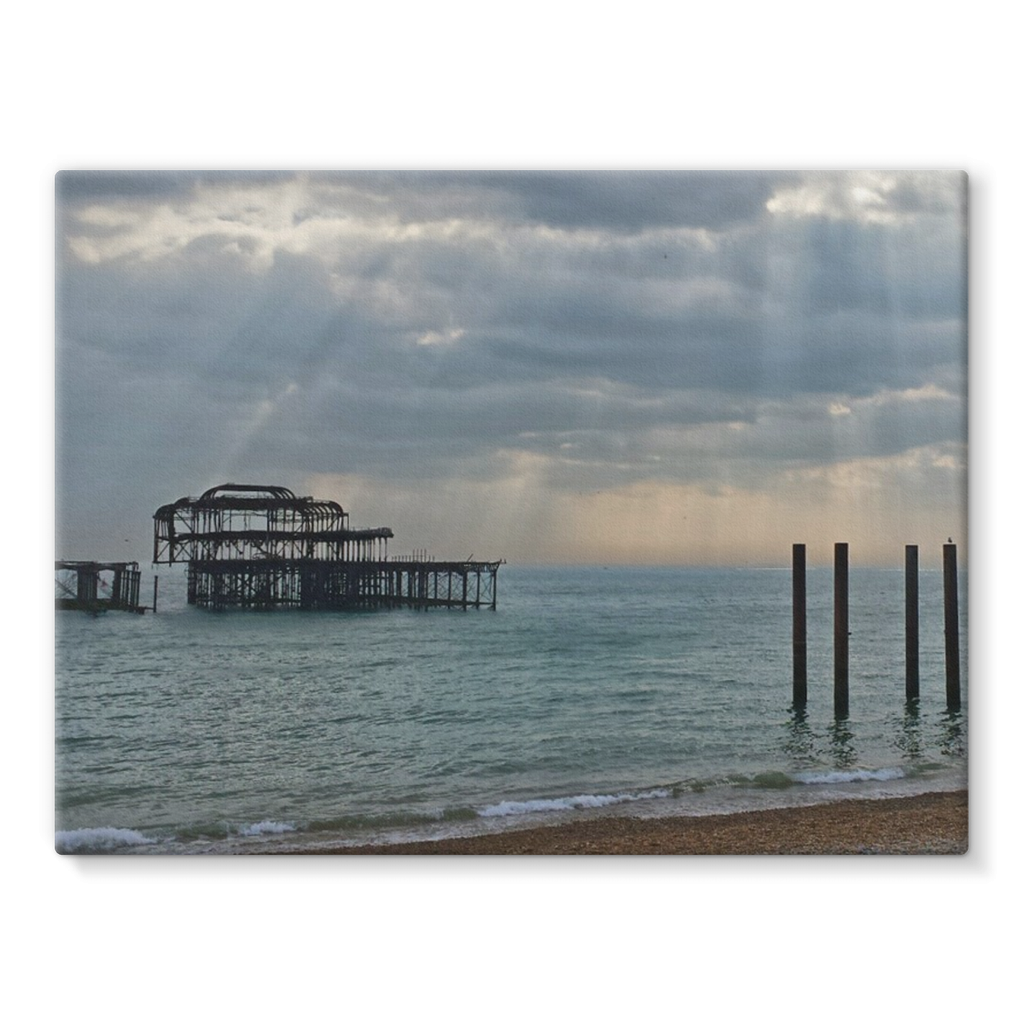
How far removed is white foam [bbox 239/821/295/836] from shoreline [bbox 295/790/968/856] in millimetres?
236

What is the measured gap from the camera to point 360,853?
3373 millimetres

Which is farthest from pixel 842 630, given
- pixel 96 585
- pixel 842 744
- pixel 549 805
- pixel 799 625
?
pixel 96 585

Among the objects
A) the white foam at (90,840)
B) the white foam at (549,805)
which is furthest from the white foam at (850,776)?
the white foam at (90,840)

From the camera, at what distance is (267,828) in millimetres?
3590

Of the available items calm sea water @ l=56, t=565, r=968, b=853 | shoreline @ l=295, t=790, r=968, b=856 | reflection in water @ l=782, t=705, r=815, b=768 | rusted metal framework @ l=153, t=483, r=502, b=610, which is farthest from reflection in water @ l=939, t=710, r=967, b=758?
rusted metal framework @ l=153, t=483, r=502, b=610

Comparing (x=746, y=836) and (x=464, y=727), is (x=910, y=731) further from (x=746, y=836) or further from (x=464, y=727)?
(x=464, y=727)

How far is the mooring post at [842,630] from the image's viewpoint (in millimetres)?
3846

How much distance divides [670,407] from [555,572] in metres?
1.14

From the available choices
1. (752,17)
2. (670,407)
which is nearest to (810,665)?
(670,407)

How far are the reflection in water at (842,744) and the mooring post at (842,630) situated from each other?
64 millimetres

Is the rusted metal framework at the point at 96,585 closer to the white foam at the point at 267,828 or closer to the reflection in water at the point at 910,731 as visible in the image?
the white foam at the point at 267,828

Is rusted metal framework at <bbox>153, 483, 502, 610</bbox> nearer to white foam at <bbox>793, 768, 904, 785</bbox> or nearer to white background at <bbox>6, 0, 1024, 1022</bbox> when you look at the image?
white background at <bbox>6, 0, 1024, 1022</bbox>

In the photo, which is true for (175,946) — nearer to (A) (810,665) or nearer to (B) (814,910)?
(B) (814,910)

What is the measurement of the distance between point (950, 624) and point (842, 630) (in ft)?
2.39
